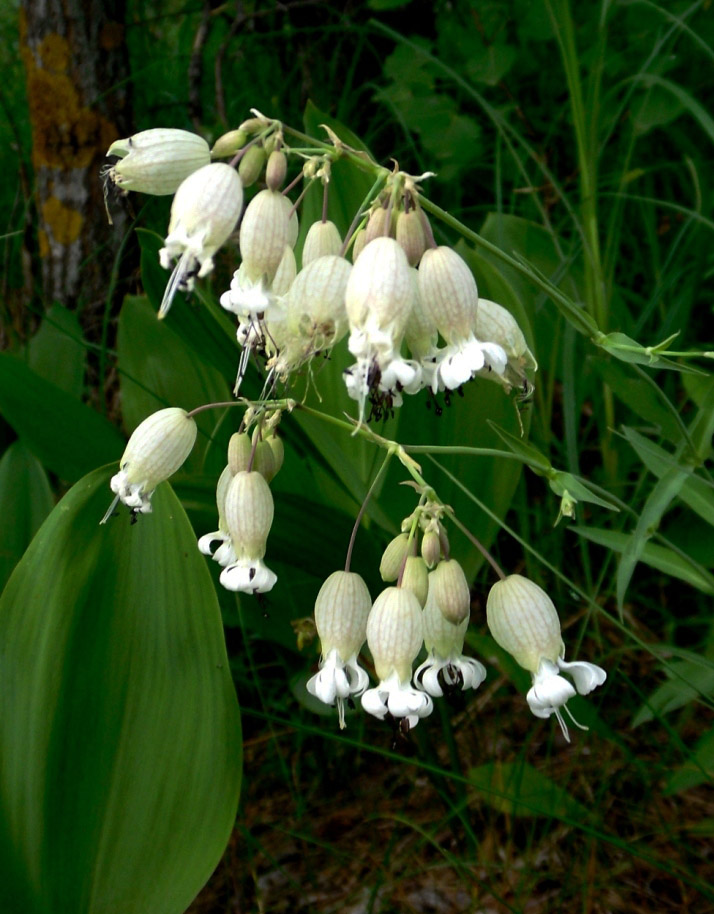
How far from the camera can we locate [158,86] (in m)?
3.08

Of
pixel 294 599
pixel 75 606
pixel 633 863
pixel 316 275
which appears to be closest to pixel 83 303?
pixel 294 599

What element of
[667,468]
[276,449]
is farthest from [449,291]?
[667,468]

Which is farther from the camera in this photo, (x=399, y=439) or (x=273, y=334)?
(x=399, y=439)

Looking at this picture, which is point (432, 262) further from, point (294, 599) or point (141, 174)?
point (294, 599)

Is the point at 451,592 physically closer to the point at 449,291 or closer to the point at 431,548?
the point at 431,548

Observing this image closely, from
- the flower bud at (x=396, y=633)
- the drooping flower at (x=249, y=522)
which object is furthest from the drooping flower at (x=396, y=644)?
the drooping flower at (x=249, y=522)

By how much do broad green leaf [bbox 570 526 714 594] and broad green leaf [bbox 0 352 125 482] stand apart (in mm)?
941

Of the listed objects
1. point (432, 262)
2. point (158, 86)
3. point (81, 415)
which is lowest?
point (81, 415)

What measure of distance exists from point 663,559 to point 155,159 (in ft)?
2.92

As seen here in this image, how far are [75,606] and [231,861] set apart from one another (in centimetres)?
68

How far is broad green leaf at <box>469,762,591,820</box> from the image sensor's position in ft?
4.62

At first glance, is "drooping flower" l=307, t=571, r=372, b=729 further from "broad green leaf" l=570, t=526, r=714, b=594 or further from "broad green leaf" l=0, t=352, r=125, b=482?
"broad green leaf" l=0, t=352, r=125, b=482

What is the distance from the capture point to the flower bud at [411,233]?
0.92 meters

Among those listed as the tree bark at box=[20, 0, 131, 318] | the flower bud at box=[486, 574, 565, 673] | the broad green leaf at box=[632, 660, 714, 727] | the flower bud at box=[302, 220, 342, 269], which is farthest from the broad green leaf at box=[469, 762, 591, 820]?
the tree bark at box=[20, 0, 131, 318]
